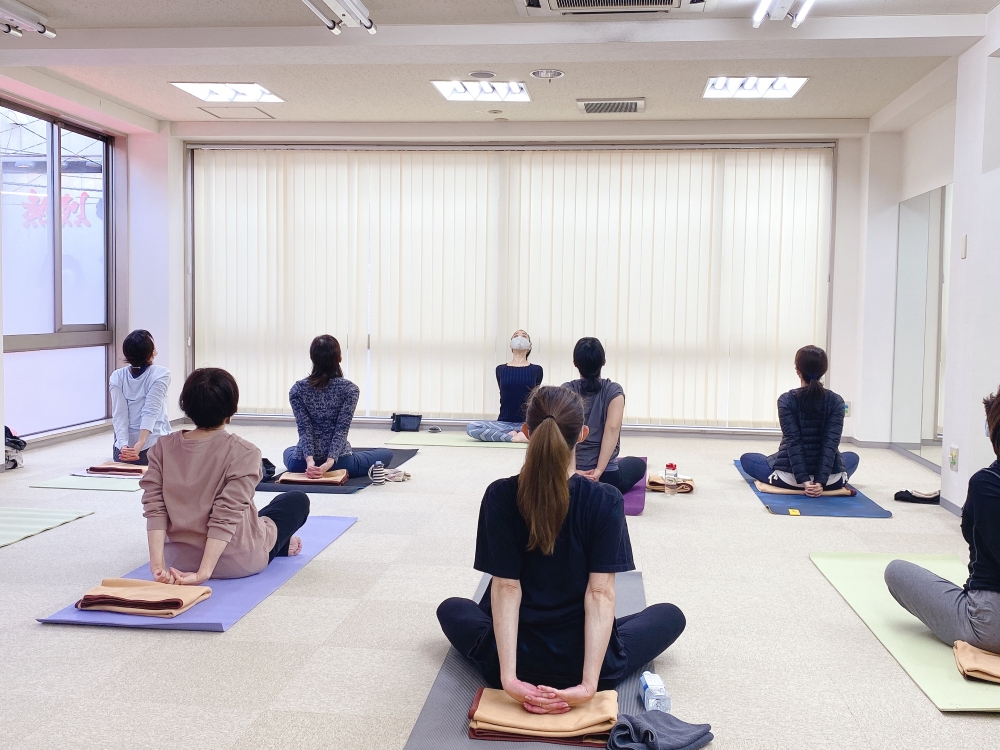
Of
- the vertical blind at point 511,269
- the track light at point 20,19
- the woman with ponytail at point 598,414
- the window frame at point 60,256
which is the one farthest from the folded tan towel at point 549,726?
the vertical blind at point 511,269

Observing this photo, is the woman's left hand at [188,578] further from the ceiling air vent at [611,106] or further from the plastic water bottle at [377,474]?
the ceiling air vent at [611,106]

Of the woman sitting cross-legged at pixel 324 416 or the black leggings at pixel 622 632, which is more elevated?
the woman sitting cross-legged at pixel 324 416

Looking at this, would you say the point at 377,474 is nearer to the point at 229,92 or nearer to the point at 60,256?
the point at 229,92

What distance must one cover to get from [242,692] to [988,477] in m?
2.09

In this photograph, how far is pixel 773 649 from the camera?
279 cm

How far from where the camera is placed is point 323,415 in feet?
16.8

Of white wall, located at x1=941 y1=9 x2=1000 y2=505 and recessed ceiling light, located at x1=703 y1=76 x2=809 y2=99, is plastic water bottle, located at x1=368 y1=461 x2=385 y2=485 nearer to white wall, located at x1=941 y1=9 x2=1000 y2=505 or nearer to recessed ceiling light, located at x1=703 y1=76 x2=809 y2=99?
white wall, located at x1=941 y1=9 x2=1000 y2=505

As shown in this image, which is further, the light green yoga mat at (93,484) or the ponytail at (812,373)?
the light green yoga mat at (93,484)

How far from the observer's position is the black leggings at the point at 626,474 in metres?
4.75

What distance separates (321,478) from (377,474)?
0.34 m

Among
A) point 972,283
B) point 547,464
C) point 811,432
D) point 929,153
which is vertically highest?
point 929,153

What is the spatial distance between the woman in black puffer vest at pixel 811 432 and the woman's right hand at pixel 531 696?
3.17 meters

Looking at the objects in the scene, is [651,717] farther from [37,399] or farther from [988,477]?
[37,399]

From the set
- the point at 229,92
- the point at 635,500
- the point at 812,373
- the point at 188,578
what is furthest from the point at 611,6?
the point at 229,92
